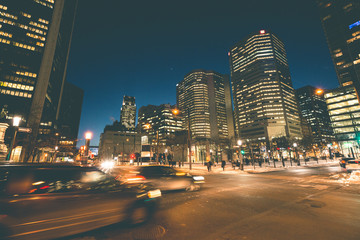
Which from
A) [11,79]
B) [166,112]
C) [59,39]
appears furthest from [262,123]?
[11,79]

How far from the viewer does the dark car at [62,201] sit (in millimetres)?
3133

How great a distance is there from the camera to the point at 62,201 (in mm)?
3764

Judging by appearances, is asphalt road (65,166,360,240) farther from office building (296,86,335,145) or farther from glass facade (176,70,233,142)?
office building (296,86,335,145)

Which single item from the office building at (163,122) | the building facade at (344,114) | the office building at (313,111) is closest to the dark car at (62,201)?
the building facade at (344,114)

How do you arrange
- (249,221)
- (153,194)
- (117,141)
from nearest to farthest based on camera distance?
(249,221)
(153,194)
(117,141)

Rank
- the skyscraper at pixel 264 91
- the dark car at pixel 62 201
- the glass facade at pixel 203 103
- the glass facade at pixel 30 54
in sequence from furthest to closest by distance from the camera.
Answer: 1. the glass facade at pixel 203 103
2. the skyscraper at pixel 264 91
3. the glass facade at pixel 30 54
4. the dark car at pixel 62 201

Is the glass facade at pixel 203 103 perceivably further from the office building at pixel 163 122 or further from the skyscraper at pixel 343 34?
the skyscraper at pixel 343 34

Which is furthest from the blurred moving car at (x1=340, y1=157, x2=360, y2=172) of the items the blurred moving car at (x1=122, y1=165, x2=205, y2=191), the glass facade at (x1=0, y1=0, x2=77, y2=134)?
the glass facade at (x1=0, y1=0, x2=77, y2=134)

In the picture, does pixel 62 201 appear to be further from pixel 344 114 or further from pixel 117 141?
pixel 344 114

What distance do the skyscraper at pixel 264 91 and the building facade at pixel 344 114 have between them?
41378 mm

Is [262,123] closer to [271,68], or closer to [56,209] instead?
[271,68]

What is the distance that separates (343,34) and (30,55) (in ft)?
580

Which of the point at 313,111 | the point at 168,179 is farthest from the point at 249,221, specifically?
the point at 313,111

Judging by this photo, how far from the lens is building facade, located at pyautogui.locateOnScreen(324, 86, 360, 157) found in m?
90.3
